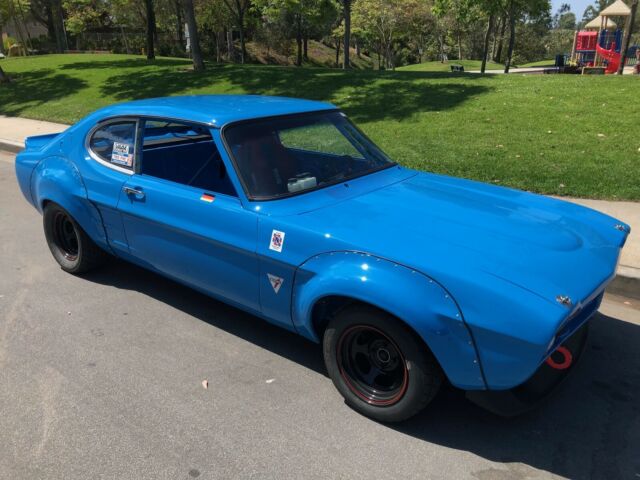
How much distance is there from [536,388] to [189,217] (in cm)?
222

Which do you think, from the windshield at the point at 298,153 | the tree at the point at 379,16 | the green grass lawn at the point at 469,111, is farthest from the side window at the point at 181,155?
the tree at the point at 379,16

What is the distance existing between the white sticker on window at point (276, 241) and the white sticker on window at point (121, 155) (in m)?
1.49

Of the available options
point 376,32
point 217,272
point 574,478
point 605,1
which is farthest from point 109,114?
point 605,1

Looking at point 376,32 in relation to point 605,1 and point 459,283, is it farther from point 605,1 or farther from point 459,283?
point 605,1

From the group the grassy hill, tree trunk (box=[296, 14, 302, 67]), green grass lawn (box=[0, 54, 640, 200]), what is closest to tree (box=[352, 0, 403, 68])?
tree trunk (box=[296, 14, 302, 67])

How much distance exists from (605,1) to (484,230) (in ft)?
372

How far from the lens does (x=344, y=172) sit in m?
3.66

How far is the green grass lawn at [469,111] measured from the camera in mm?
6969

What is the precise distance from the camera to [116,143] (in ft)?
13.1

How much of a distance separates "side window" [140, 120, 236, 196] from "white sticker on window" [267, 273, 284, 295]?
2.56ft

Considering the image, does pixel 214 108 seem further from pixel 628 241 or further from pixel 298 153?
pixel 628 241

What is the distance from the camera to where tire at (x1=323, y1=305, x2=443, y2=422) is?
2.59 meters

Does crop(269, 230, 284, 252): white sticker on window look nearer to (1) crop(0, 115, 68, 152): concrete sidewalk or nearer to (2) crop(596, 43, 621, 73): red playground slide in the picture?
(1) crop(0, 115, 68, 152): concrete sidewalk

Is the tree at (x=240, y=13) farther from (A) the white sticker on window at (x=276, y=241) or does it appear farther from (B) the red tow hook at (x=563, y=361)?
(B) the red tow hook at (x=563, y=361)
